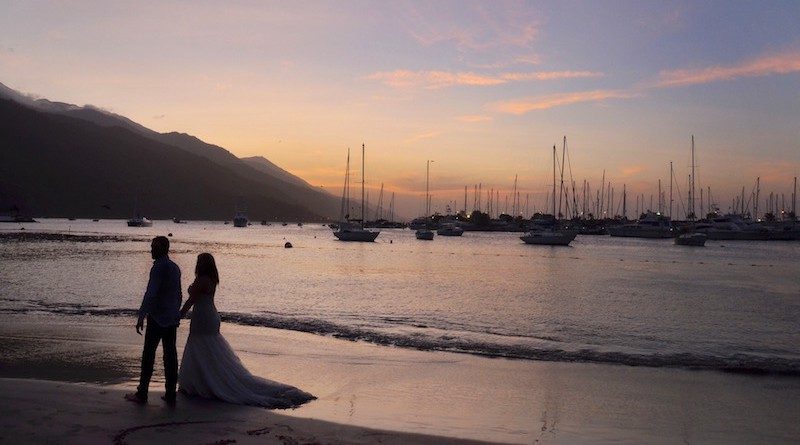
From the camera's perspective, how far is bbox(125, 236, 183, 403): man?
9.21m

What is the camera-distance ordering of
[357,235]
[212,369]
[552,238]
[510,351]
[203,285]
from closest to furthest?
[203,285] < [212,369] < [510,351] < [552,238] < [357,235]

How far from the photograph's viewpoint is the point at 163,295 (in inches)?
367

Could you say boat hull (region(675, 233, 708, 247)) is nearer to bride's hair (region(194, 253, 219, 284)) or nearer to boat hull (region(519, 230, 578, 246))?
boat hull (region(519, 230, 578, 246))

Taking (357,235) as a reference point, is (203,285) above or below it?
below

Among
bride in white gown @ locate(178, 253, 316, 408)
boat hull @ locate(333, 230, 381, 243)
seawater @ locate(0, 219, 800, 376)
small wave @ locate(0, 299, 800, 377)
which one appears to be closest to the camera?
bride in white gown @ locate(178, 253, 316, 408)

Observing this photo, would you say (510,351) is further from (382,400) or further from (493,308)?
(493,308)

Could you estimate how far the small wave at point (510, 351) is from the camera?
16.6 m

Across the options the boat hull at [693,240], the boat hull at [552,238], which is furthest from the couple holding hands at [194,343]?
the boat hull at [693,240]

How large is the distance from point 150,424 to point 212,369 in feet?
5.10

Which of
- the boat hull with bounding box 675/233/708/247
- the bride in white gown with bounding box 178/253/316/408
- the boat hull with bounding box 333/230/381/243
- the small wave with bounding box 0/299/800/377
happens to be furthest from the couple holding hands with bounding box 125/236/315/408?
the boat hull with bounding box 675/233/708/247

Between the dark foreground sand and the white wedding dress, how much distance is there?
0.20m

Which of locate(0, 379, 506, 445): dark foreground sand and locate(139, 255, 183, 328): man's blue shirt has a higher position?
locate(139, 255, 183, 328): man's blue shirt

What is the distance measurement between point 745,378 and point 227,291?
24297mm

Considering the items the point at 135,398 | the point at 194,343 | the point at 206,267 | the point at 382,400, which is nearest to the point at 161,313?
the point at 194,343
